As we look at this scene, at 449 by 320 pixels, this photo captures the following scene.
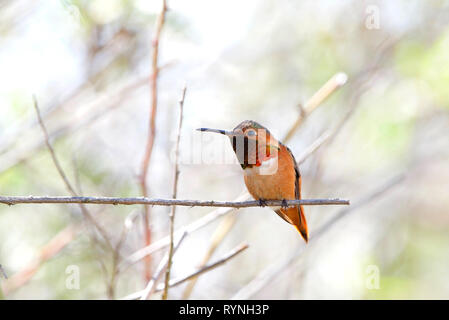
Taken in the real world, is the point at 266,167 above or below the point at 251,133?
below

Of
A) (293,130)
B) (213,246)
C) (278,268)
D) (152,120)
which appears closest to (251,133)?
(293,130)

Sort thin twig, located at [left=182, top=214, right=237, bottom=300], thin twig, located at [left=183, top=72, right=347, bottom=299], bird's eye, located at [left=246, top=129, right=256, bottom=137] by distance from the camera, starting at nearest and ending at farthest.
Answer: thin twig, located at [left=182, top=214, right=237, bottom=300]
thin twig, located at [left=183, top=72, right=347, bottom=299]
bird's eye, located at [left=246, top=129, right=256, bottom=137]

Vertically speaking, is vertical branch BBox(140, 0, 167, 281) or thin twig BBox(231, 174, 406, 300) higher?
vertical branch BBox(140, 0, 167, 281)

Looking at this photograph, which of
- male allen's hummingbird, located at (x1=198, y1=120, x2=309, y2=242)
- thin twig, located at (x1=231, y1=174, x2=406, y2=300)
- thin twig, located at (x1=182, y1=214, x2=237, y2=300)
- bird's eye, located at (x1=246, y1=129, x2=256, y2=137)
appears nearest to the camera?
thin twig, located at (x1=182, y1=214, x2=237, y2=300)

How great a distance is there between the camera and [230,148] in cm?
448

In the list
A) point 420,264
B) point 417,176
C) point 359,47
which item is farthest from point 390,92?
point 420,264

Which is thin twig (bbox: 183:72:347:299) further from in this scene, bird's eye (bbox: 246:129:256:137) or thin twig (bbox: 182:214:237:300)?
bird's eye (bbox: 246:129:256:137)

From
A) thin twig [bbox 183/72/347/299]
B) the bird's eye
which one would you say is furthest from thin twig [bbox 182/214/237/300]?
the bird's eye

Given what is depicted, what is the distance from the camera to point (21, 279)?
413 centimetres

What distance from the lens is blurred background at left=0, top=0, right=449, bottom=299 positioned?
482 cm

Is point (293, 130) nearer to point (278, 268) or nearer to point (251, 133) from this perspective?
point (251, 133)

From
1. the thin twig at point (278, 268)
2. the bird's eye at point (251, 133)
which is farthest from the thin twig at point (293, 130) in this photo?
the thin twig at point (278, 268)

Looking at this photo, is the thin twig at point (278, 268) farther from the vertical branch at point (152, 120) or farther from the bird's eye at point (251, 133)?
the bird's eye at point (251, 133)

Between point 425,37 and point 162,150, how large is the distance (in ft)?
11.1
